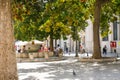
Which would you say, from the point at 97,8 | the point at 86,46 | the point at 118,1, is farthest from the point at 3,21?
the point at 86,46

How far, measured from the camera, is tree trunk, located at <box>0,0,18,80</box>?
39.6ft

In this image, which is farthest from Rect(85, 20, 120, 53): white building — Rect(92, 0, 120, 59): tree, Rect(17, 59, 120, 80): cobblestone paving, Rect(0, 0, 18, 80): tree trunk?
Rect(0, 0, 18, 80): tree trunk

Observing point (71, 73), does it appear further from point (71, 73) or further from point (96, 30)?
point (96, 30)

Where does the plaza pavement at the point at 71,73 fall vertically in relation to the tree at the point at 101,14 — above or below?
below

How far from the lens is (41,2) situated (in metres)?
21.9

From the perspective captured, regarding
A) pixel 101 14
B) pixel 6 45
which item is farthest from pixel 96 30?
pixel 6 45

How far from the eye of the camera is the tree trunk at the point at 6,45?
39.6 ft

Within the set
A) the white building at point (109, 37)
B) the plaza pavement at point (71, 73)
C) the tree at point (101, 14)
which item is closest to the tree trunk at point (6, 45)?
the plaza pavement at point (71, 73)

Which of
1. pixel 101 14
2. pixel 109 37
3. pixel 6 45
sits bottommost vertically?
pixel 6 45

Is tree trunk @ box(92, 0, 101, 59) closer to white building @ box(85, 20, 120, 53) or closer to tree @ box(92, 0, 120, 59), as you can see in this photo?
tree @ box(92, 0, 120, 59)

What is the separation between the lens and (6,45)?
1212cm

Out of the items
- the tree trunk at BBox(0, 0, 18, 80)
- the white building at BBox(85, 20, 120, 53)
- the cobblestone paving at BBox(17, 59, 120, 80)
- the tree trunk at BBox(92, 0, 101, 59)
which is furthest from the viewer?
the white building at BBox(85, 20, 120, 53)

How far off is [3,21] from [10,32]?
0.43 meters

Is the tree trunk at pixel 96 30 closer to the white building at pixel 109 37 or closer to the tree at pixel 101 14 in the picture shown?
the tree at pixel 101 14
